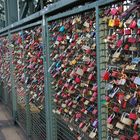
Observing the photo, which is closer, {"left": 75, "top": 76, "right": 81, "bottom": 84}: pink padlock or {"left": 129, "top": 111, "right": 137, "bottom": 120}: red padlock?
{"left": 129, "top": 111, "right": 137, "bottom": 120}: red padlock

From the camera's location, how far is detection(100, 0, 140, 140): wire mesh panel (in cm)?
201

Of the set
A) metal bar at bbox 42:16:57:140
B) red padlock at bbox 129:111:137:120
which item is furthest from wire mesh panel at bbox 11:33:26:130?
red padlock at bbox 129:111:137:120

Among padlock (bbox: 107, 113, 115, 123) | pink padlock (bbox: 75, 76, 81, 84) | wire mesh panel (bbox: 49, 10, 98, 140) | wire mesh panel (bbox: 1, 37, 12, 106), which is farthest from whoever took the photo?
wire mesh panel (bbox: 1, 37, 12, 106)

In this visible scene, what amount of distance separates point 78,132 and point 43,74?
48.4 inches

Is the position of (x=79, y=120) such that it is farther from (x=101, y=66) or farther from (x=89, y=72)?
(x=101, y=66)

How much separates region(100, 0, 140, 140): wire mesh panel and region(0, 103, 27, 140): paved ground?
3.43 m

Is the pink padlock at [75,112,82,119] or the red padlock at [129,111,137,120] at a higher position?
the red padlock at [129,111,137,120]

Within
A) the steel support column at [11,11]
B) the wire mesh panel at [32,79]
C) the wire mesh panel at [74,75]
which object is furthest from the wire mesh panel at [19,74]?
the wire mesh panel at [74,75]

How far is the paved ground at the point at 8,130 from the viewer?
5.57 metres

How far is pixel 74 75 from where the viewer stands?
2955 millimetres

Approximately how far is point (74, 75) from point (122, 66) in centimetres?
86

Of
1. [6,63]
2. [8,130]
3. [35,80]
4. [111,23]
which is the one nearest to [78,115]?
[111,23]

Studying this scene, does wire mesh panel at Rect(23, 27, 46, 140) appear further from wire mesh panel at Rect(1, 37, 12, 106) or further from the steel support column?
the steel support column

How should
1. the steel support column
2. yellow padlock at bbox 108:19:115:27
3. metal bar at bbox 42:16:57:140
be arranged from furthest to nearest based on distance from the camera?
the steel support column → metal bar at bbox 42:16:57:140 → yellow padlock at bbox 108:19:115:27
